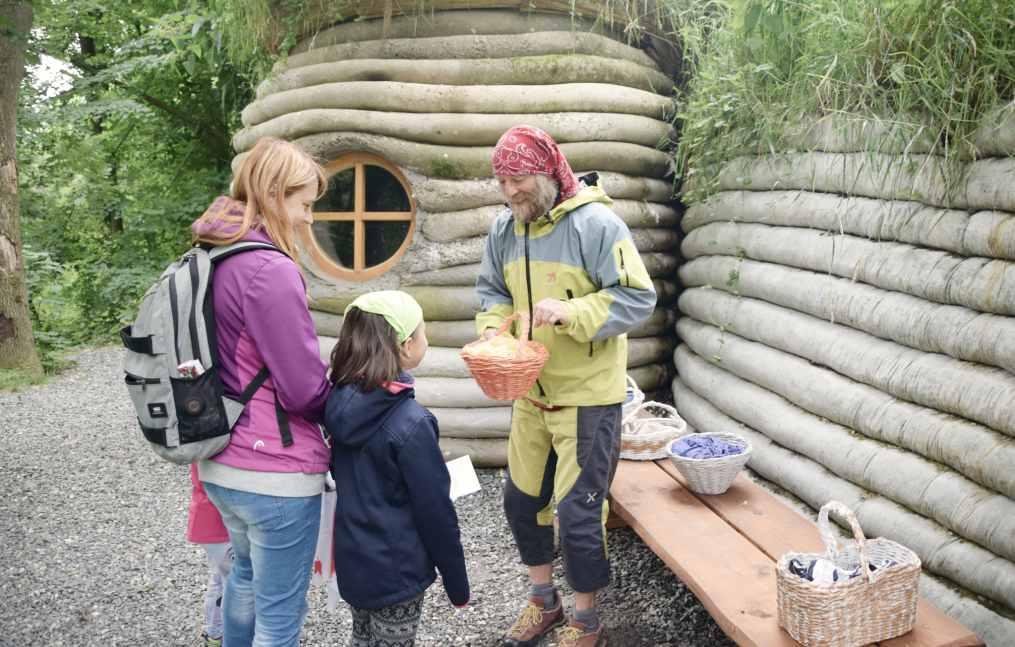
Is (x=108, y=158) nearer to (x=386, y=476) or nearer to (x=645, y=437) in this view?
(x=645, y=437)

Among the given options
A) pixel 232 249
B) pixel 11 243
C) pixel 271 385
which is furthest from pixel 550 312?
pixel 11 243

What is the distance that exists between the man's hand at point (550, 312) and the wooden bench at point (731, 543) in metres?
1.04

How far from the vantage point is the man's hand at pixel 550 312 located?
2.92 meters

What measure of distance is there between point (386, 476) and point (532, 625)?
135 cm

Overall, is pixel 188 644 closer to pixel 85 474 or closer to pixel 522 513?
pixel 522 513

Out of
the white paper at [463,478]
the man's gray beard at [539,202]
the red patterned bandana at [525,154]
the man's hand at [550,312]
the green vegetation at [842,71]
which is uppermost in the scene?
the green vegetation at [842,71]

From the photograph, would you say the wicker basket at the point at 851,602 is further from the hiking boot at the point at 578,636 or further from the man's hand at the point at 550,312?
the man's hand at the point at 550,312

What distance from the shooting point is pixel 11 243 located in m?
9.03

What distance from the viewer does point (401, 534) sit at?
243 cm

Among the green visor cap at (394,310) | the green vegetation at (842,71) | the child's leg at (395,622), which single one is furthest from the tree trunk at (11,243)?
the child's leg at (395,622)

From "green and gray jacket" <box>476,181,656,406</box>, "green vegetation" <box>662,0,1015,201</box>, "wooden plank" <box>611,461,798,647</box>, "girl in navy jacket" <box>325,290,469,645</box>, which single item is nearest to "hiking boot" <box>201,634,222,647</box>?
"girl in navy jacket" <box>325,290,469,645</box>

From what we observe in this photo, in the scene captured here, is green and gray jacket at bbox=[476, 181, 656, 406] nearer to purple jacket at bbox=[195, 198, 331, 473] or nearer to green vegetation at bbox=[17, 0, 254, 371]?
purple jacket at bbox=[195, 198, 331, 473]

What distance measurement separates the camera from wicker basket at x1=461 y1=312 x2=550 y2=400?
114 inches

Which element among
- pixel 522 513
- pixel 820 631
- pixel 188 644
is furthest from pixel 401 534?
pixel 188 644
